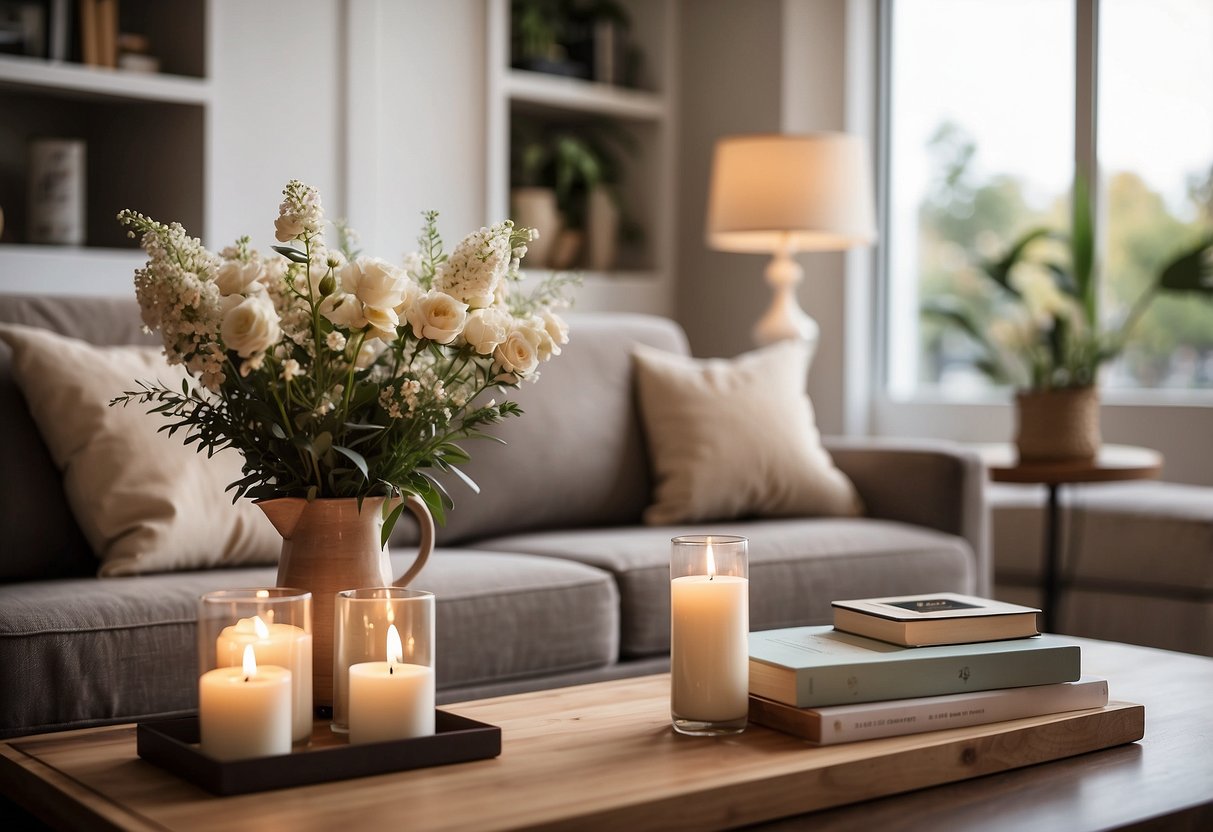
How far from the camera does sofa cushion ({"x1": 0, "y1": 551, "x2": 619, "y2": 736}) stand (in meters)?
1.79

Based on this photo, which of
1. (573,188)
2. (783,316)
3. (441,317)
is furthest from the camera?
(573,188)

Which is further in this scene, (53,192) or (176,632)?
(53,192)

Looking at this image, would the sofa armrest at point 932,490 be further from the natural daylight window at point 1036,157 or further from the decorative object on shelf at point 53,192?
the decorative object on shelf at point 53,192

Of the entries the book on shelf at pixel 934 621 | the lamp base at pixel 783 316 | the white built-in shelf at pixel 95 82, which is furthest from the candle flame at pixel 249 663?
the lamp base at pixel 783 316

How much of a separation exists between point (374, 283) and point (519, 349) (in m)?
0.17

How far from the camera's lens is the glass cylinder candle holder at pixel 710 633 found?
131cm

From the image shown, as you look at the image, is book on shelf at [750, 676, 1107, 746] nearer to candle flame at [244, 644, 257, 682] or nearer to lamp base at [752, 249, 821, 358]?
candle flame at [244, 644, 257, 682]

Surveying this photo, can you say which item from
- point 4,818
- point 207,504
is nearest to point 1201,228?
point 207,504

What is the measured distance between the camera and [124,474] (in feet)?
7.04

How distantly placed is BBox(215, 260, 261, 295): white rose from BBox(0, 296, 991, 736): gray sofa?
0.74 m

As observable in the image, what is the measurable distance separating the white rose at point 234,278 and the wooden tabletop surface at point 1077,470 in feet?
7.10

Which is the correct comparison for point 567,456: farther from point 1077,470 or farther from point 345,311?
point 345,311

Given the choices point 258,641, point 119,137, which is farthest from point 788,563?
point 119,137

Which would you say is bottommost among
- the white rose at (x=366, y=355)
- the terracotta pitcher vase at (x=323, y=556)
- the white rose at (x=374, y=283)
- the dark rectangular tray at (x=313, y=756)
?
the dark rectangular tray at (x=313, y=756)
